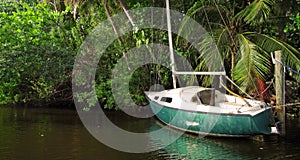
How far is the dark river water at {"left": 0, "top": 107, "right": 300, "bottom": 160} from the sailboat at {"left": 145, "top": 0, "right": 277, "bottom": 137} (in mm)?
414

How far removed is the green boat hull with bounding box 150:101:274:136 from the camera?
12328mm

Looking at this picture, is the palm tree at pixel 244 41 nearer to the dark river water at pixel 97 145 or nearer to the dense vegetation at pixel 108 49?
the dense vegetation at pixel 108 49

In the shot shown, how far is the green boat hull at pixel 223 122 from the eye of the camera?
12328 mm

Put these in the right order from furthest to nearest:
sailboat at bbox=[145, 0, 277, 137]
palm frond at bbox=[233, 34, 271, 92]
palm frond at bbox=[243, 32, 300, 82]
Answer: palm frond at bbox=[243, 32, 300, 82] < palm frond at bbox=[233, 34, 271, 92] < sailboat at bbox=[145, 0, 277, 137]

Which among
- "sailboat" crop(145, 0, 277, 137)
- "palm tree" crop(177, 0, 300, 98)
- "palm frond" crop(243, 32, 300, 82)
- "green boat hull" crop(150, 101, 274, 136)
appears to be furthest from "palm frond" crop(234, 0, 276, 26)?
"green boat hull" crop(150, 101, 274, 136)

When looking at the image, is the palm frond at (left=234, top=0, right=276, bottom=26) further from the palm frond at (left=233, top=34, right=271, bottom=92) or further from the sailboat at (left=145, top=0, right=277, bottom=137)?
the sailboat at (left=145, top=0, right=277, bottom=137)

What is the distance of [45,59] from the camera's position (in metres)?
20.7

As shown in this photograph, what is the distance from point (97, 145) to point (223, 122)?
4233 mm

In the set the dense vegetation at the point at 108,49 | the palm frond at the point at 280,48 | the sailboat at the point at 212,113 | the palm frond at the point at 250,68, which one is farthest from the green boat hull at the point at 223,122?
the palm frond at the point at 280,48

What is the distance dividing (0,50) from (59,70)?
3.15 m

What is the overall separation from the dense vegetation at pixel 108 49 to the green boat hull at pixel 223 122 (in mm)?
3202

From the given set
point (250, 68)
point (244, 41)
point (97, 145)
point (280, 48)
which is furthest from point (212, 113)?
point (280, 48)

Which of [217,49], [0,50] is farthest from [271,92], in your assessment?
[0,50]

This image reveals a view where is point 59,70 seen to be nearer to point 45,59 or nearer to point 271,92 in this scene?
point 45,59
